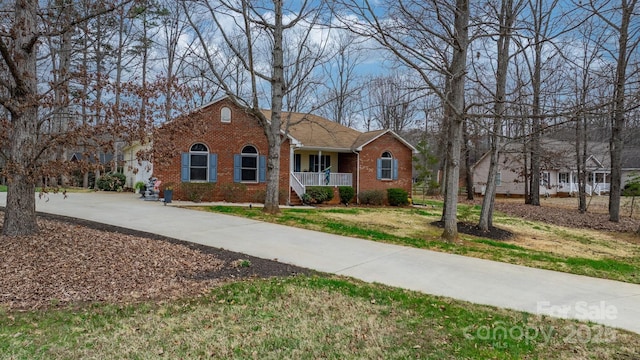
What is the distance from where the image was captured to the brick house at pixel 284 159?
60.1 ft

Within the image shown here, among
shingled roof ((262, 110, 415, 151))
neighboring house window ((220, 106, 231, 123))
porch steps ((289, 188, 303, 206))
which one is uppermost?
neighboring house window ((220, 106, 231, 123))

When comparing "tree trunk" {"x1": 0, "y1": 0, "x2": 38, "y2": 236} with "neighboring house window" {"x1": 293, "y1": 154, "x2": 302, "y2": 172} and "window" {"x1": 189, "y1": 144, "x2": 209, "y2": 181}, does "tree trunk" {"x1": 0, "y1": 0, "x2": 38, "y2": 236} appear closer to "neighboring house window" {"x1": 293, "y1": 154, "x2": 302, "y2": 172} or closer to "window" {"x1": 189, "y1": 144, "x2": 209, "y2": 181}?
"window" {"x1": 189, "y1": 144, "x2": 209, "y2": 181}

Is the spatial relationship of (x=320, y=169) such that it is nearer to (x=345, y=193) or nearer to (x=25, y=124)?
(x=345, y=193)

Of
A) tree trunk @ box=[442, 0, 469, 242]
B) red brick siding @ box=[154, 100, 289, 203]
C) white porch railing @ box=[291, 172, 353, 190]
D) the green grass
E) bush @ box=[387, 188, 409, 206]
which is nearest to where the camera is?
the green grass

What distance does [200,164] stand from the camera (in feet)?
60.7

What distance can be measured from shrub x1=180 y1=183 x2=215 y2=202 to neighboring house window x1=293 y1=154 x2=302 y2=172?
609 cm

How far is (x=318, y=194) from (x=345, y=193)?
5.64 ft

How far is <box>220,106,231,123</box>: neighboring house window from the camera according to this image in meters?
18.8

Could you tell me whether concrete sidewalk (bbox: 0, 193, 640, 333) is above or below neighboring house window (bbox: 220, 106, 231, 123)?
below

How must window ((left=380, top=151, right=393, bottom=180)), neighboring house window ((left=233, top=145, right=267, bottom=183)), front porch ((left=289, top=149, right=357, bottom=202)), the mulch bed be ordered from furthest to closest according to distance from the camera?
window ((left=380, top=151, right=393, bottom=180)) < front porch ((left=289, top=149, right=357, bottom=202)) < neighboring house window ((left=233, top=145, right=267, bottom=183)) < the mulch bed

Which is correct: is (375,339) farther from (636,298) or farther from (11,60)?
(11,60)

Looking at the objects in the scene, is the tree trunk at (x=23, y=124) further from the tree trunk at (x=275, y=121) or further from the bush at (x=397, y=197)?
the bush at (x=397, y=197)

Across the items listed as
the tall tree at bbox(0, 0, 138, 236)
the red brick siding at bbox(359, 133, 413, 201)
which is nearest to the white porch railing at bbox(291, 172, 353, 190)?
the red brick siding at bbox(359, 133, 413, 201)

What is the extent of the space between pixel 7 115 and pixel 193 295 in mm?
6040
